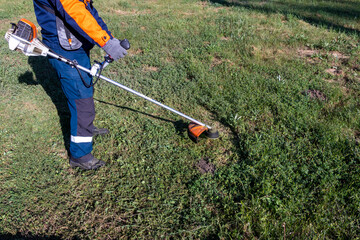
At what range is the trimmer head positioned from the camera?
12.8 ft

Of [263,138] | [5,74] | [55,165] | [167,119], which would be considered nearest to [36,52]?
[55,165]

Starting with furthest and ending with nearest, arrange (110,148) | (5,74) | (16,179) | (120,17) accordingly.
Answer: (120,17) → (5,74) → (110,148) → (16,179)

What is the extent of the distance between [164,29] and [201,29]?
1.07m

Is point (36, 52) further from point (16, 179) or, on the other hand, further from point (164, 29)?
point (164, 29)

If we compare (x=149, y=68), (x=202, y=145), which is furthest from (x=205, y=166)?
(x=149, y=68)

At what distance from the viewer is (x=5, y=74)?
20.0 ft

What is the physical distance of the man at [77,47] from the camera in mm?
2896

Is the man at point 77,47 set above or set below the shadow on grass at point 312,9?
above

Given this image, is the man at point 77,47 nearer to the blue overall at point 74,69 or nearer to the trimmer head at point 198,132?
the blue overall at point 74,69

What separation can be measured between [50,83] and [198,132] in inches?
143

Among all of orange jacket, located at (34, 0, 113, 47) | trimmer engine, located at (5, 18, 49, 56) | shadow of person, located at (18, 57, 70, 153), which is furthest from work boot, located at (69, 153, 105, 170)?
orange jacket, located at (34, 0, 113, 47)

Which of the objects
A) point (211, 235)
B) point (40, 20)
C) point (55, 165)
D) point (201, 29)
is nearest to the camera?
point (211, 235)

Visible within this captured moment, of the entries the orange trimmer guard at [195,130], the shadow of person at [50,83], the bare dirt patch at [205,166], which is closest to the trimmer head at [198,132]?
the orange trimmer guard at [195,130]

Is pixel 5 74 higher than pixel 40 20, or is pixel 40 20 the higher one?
pixel 40 20
